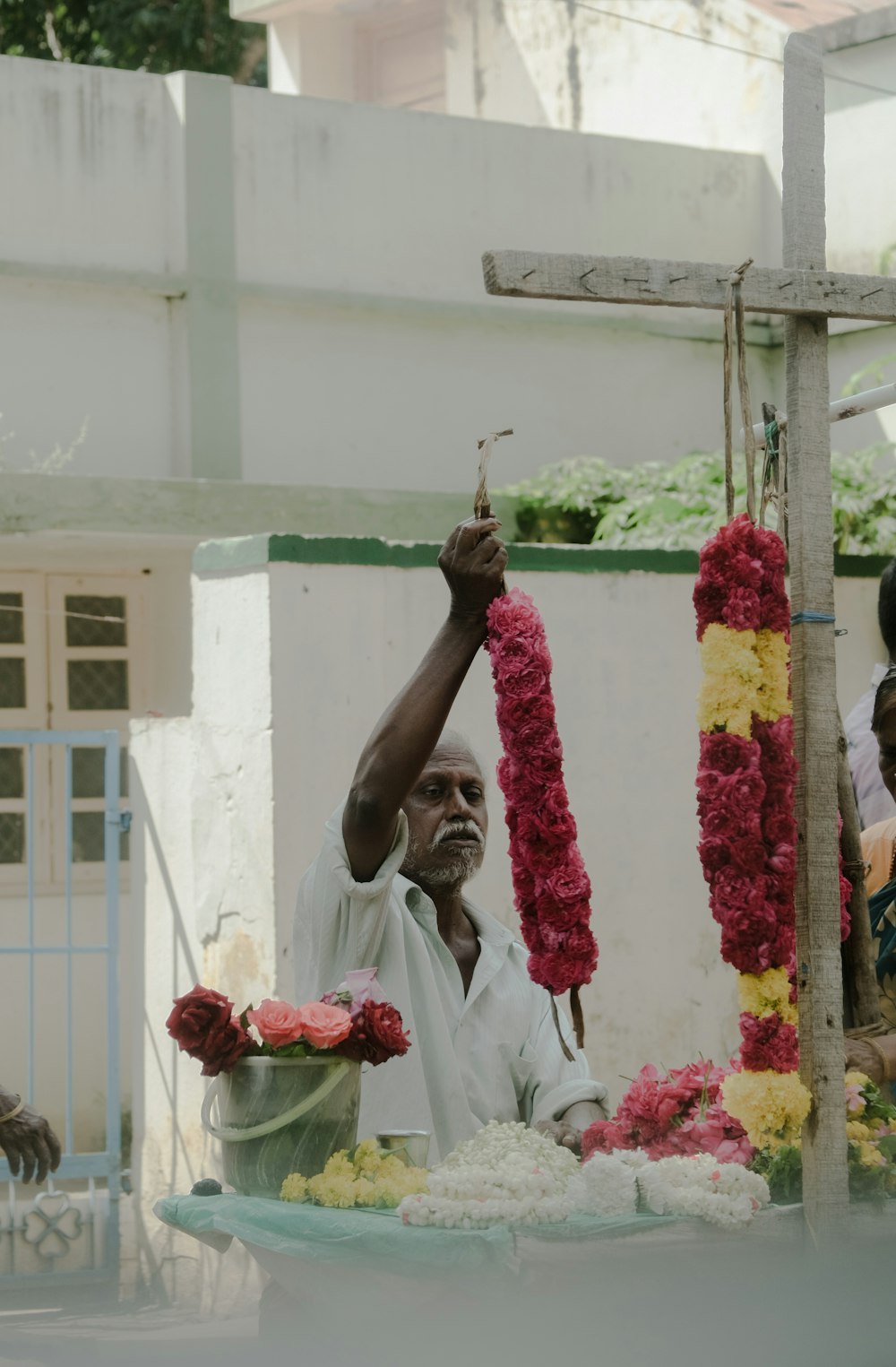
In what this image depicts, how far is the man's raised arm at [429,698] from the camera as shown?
3.02 m

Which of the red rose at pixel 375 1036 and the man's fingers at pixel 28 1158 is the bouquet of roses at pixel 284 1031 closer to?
the red rose at pixel 375 1036

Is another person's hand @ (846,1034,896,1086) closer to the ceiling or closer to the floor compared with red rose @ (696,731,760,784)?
closer to the floor

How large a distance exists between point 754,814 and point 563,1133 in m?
0.76

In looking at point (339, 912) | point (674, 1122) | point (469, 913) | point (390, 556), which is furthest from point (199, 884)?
point (674, 1122)

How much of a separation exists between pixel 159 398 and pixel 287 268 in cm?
98

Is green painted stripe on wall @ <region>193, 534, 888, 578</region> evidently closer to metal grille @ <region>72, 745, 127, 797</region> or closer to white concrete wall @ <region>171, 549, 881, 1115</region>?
white concrete wall @ <region>171, 549, 881, 1115</region>

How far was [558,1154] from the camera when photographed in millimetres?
2893

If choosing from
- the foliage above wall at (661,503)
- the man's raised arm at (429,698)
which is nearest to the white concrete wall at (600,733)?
the foliage above wall at (661,503)

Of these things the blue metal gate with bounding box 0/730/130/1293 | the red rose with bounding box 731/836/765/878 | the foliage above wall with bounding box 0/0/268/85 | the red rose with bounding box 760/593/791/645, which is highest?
the foliage above wall with bounding box 0/0/268/85

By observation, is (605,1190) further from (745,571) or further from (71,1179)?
(71,1179)

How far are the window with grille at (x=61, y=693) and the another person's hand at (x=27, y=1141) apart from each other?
488 centimetres

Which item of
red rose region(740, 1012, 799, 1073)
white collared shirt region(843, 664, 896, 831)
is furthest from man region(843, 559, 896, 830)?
red rose region(740, 1012, 799, 1073)

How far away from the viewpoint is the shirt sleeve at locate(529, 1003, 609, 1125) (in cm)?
333

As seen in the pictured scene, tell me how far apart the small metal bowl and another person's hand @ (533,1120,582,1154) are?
0.27 m
